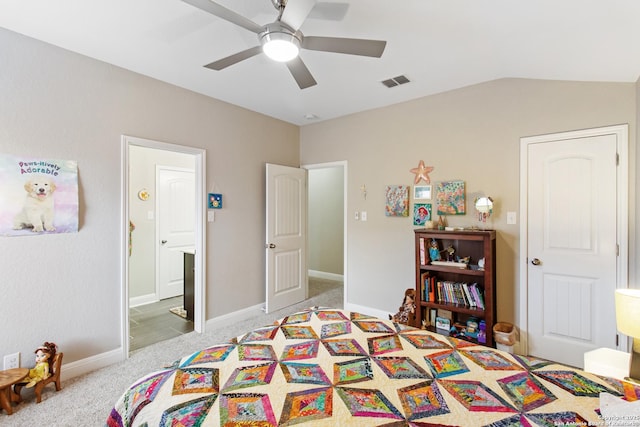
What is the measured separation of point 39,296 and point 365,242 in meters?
3.18

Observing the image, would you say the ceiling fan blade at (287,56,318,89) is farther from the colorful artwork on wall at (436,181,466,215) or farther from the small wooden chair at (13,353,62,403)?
the small wooden chair at (13,353,62,403)

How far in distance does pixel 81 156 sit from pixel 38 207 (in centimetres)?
50

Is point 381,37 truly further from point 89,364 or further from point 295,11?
point 89,364

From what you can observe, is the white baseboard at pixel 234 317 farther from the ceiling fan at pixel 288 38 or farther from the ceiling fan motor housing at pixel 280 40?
the ceiling fan motor housing at pixel 280 40

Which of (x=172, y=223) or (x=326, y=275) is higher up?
(x=172, y=223)

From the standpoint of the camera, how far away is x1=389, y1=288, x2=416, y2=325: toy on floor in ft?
10.4

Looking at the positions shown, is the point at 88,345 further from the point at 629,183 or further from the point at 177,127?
the point at 629,183

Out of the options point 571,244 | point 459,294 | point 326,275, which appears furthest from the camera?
point 326,275

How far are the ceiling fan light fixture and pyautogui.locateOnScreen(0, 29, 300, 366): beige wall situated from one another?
183 centimetres

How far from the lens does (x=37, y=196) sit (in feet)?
7.50

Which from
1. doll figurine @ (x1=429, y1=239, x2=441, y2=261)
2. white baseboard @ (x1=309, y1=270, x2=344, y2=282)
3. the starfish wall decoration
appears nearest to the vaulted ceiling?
the starfish wall decoration

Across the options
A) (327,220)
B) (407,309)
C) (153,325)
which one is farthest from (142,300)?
(407,309)

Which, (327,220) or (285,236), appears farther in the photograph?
(327,220)

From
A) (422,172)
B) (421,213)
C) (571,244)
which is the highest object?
(422,172)
